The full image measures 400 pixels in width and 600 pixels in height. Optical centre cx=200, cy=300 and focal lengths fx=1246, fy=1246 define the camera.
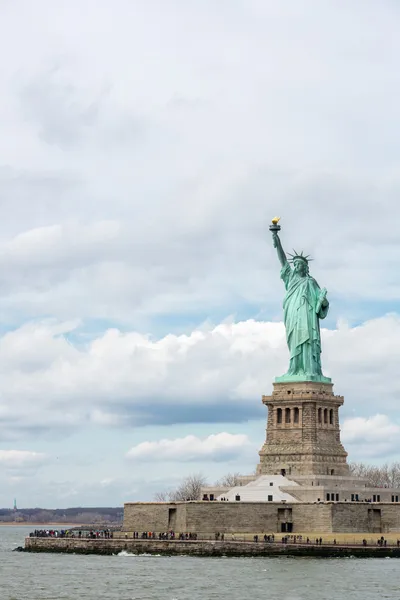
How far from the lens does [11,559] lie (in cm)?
8262

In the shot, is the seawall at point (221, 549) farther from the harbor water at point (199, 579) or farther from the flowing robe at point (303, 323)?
the flowing robe at point (303, 323)

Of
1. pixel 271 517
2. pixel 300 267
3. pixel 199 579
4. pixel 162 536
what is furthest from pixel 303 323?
pixel 199 579

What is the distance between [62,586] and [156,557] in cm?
1617

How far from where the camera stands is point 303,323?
8962 cm

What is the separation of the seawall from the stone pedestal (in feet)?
39.1

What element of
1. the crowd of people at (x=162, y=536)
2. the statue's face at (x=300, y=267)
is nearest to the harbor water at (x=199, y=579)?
the crowd of people at (x=162, y=536)

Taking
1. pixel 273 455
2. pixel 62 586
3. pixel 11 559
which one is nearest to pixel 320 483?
pixel 273 455

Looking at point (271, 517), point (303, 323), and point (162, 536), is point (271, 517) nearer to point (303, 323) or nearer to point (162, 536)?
point (162, 536)

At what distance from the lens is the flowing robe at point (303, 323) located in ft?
293

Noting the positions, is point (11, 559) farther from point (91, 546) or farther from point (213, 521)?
point (213, 521)

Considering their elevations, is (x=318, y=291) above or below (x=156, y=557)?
above

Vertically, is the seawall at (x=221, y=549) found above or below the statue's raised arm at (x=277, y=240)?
below

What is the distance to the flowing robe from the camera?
89.4 meters

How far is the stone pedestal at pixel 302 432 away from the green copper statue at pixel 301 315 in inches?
53.7
